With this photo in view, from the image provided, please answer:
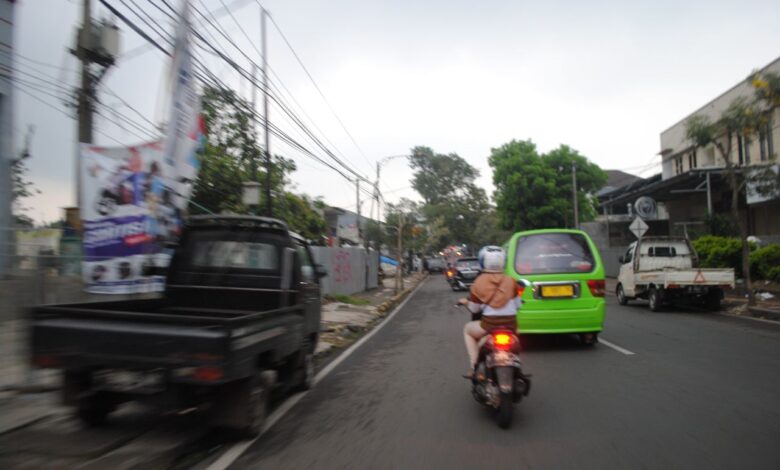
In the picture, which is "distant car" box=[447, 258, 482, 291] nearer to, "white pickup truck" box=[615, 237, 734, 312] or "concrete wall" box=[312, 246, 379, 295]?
"concrete wall" box=[312, 246, 379, 295]

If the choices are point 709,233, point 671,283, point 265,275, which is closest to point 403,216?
point 709,233

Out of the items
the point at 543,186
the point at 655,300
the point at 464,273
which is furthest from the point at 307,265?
the point at 543,186

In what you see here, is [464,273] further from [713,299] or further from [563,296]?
[563,296]

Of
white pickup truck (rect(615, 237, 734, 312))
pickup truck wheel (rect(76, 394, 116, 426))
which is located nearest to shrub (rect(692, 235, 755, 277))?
white pickup truck (rect(615, 237, 734, 312))

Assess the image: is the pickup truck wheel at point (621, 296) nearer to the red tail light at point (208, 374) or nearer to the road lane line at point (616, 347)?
the road lane line at point (616, 347)

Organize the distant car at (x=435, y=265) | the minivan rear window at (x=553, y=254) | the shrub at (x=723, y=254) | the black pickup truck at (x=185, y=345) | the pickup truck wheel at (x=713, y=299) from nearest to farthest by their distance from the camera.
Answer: the black pickup truck at (x=185, y=345) < the minivan rear window at (x=553, y=254) < the pickup truck wheel at (x=713, y=299) < the shrub at (x=723, y=254) < the distant car at (x=435, y=265)

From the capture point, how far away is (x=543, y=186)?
39.9 metres

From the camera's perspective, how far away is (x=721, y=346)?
933 cm

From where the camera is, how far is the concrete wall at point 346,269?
21.3 m

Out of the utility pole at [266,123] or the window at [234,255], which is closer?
the window at [234,255]

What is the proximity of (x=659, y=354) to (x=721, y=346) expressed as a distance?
1425 mm

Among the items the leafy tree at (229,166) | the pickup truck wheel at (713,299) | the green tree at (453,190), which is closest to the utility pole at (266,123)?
the leafy tree at (229,166)

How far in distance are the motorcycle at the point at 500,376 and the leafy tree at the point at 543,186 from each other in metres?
35.3

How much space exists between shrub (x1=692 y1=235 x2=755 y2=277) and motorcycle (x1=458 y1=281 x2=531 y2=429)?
1646cm
